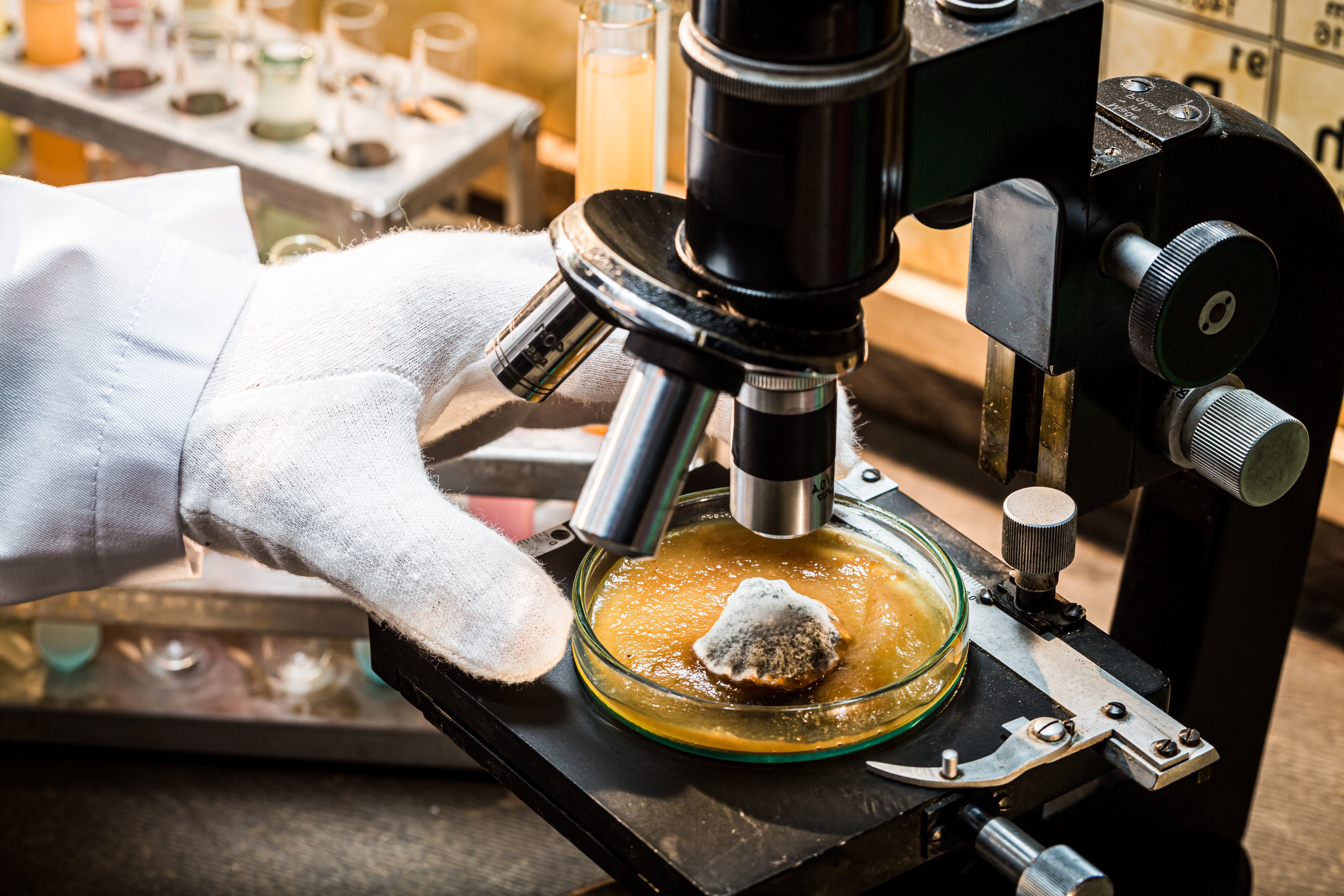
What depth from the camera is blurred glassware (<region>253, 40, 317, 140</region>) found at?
1766 mm

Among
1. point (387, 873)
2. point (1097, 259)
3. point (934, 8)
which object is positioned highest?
point (934, 8)

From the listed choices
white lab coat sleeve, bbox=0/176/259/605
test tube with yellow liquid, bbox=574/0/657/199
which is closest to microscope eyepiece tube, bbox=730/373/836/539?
white lab coat sleeve, bbox=0/176/259/605

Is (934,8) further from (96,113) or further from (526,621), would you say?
(96,113)

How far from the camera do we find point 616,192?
0.70 m

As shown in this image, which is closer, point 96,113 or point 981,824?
point 981,824

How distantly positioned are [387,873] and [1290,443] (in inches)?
41.8

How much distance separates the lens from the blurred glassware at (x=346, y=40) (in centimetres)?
184

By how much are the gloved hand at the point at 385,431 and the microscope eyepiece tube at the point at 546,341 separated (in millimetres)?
121

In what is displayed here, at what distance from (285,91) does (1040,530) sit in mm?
1255

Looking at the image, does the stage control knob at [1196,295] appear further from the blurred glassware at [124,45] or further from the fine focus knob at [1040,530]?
the blurred glassware at [124,45]

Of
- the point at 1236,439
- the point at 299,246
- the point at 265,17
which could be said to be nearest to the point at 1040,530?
the point at 1236,439

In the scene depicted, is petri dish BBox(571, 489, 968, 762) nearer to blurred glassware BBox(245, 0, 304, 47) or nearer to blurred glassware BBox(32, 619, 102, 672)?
blurred glassware BBox(32, 619, 102, 672)

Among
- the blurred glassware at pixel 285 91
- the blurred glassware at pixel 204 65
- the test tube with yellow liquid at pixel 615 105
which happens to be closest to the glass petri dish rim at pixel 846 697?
the test tube with yellow liquid at pixel 615 105

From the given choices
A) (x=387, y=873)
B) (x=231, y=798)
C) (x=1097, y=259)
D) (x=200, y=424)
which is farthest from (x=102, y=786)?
(x=1097, y=259)
